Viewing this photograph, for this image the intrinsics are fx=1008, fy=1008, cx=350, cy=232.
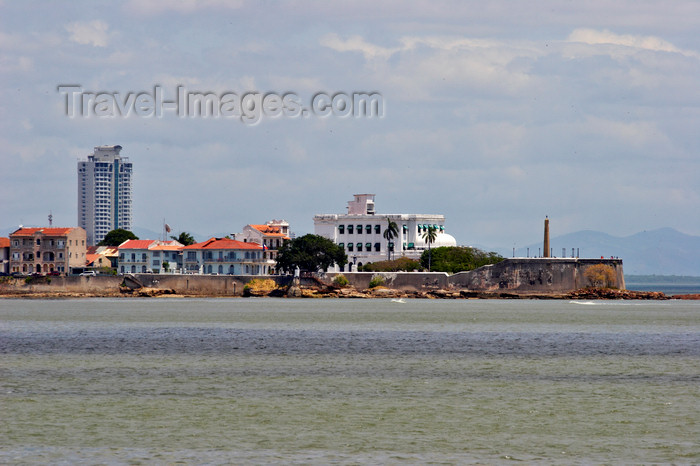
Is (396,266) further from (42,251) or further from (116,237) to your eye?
(116,237)

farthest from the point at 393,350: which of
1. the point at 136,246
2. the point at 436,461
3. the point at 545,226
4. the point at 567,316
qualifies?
the point at 136,246

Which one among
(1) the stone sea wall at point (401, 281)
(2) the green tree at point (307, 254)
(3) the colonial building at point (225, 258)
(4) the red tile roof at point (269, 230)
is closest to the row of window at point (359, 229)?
(4) the red tile roof at point (269, 230)

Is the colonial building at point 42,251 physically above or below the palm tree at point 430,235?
below

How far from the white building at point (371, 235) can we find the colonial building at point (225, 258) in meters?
23.3

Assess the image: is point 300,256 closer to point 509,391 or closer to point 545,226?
point 545,226

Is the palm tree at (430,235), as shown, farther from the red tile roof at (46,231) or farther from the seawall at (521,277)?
the red tile roof at (46,231)

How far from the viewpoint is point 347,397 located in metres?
32.4

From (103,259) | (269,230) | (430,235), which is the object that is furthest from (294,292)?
(103,259)

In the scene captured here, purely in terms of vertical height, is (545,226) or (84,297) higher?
(545,226)

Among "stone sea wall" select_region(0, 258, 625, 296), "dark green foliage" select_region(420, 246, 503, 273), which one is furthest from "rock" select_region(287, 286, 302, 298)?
"dark green foliage" select_region(420, 246, 503, 273)

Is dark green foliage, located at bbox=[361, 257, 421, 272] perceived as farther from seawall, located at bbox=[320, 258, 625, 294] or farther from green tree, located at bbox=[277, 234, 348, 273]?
seawall, located at bbox=[320, 258, 625, 294]

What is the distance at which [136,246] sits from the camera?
157 metres

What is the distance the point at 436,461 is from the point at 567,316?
2639 inches

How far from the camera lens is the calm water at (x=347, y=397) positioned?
23.6 m
